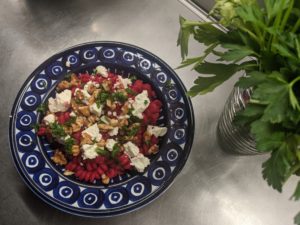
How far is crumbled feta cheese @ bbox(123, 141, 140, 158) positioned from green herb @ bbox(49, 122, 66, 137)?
5.2 inches

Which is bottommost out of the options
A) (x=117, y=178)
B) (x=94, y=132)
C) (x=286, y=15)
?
(x=117, y=178)

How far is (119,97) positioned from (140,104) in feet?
0.16

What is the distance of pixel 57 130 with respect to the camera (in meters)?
0.69

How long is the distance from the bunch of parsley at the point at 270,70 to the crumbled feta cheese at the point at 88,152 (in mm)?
290

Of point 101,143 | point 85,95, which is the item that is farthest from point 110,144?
point 85,95

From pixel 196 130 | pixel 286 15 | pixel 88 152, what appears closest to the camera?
pixel 286 15

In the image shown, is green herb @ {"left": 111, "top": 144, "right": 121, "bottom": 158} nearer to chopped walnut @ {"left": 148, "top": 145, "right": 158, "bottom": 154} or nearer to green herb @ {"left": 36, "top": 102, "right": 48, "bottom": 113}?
chopped walnut @ {"left": 148, "top": 145, "right": 158, "bottom": 154}

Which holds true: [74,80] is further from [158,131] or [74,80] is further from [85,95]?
[158,131]

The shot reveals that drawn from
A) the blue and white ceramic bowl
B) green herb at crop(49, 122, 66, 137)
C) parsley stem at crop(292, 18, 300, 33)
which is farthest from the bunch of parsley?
green herb at crop(49, 122, 66, 137)

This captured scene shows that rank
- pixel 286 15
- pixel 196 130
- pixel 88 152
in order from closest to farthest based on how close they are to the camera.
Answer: pixel 286 15 < pixel 88 152 < pixel 196 130

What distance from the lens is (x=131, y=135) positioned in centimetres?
72

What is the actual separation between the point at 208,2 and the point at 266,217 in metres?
0.58

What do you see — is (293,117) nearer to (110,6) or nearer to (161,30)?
(161,30)

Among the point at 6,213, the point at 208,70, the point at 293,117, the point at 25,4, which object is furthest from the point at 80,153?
the point at 25,4
